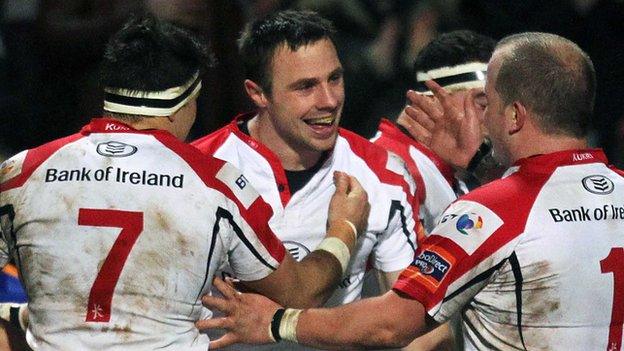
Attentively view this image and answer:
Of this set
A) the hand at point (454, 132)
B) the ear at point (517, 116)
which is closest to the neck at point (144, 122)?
the ear at point (517, 116)

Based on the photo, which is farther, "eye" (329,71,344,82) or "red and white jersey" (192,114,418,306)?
"eye" (329,71,344,82)

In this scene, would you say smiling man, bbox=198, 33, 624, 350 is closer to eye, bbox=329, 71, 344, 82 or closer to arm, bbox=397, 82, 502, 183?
arm, bbox=397, 82, 502, 183

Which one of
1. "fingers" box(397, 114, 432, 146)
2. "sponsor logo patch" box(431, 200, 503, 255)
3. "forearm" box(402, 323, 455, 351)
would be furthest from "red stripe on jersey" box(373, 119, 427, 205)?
"sponsor logo patch" box(431, 200, 503, 255)

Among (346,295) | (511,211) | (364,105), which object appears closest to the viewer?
(511,211)

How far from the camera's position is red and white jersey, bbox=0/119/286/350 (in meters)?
4.52

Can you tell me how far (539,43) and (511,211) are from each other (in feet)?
2.13

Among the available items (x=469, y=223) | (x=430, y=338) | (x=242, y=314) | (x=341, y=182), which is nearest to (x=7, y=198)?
(x=242, y=314)

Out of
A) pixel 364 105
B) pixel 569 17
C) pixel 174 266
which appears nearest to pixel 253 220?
pixel 174 266

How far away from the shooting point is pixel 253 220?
15.4 ft

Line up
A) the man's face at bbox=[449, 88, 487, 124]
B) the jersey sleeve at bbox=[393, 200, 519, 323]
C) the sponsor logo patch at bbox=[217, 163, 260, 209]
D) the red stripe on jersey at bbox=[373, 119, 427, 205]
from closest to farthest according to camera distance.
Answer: the jersey sleeve at bbox=[393, 200, 519, 323] → the sponsor logo patch at bbox=[217, 163, 260, 209] → the red stripe on jersey at bbox=[373, 119, 427, 205] → the man's face at bbox=[449, 88, 487, 124]

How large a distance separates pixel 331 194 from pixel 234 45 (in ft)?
11.5

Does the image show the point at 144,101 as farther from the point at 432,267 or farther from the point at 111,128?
the point at 432,267

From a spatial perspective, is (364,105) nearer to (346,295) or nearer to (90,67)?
(90,67)

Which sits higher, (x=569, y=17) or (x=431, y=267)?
(x=431, y=267)
